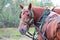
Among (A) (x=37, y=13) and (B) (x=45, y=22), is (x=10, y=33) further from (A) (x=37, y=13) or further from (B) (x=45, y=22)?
(B) (x=45, y=22)

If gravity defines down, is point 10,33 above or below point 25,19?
below

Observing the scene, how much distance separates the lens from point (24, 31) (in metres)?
3.71

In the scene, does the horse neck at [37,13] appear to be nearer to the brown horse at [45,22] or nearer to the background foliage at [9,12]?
the brown horse at [45,22]

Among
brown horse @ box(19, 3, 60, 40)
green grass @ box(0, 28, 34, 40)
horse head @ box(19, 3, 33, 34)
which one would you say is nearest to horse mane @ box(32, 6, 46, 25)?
brown horse @ box(19, 3, 60, 40)

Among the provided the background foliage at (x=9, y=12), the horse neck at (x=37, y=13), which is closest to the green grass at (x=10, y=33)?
the background foliage at (x=9, y=12)

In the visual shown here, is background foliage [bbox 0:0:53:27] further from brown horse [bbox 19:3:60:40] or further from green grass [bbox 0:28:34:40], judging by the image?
brown horse [bbox 19:3:60:40]

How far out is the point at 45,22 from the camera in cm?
345

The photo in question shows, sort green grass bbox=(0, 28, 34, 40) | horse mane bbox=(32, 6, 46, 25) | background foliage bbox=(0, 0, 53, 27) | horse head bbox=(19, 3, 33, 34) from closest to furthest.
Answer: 1. horse head bbox=(19, 3, 33, 34)
2. horse mane bbox=(32, 6, 46, 25)
3. green grass bbox=(0, 28, 34, 40)
4. background foliage bbox=(0, 0, 53, 27)

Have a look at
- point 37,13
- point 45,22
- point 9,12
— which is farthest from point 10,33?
point 45,22

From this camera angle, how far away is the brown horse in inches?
118

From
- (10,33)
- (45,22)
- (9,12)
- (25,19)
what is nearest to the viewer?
(45,22)

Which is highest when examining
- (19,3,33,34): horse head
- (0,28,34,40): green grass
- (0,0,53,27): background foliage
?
(19,3,33,34): horse head

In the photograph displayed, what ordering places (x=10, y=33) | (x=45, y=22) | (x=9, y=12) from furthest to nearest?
1. (x=9, y=12)
2. (x=10, y=33)
3. (x=45, y=22)

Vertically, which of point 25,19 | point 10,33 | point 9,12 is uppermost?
point 25,19
